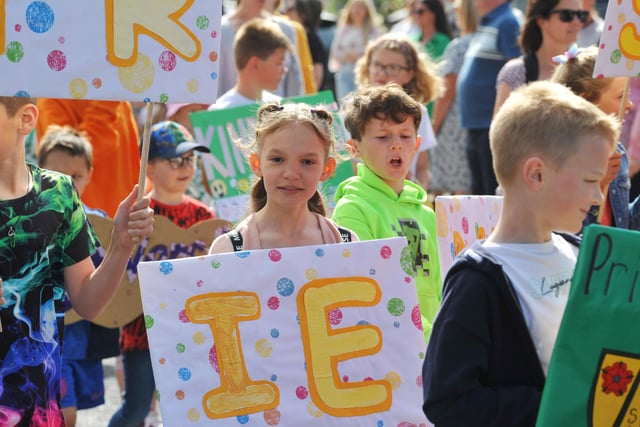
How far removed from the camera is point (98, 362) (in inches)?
205

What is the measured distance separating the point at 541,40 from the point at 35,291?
14.4 ft

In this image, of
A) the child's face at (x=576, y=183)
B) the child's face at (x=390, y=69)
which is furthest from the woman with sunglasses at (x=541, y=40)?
the child's face at (x=576, y=183)

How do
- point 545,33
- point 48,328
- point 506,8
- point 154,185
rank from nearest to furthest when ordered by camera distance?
1. point 48,328
2. point 154,185
3. point 545,33
4. point 506,8

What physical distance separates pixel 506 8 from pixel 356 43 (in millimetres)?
5036

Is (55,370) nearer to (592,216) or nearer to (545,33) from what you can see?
(592,216)

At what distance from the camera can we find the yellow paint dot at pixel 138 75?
11.4 ft

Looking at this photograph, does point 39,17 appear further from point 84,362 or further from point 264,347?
point 84,362

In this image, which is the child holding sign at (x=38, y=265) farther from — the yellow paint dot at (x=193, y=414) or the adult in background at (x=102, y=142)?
the adult in background at (x=102, y=142)

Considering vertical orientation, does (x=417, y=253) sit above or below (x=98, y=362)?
above

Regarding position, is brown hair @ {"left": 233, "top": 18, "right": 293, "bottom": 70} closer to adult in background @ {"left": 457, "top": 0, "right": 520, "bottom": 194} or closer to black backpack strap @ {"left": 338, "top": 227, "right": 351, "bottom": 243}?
adult in background @ {"left": 457, "top": 0, "right": 520, "bottom": 194}

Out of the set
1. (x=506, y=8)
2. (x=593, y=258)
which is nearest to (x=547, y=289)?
(x=593, y=258)

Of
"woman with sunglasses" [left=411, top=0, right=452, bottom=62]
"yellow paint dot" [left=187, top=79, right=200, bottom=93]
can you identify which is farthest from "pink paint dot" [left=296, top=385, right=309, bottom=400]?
"woman with sunglasses" [left=411, top=0, right=452, bottom=62]

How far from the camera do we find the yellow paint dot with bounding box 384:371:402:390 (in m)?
3.46

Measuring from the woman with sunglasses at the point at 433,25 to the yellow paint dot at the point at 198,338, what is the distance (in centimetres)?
738
